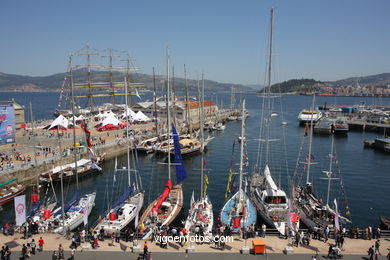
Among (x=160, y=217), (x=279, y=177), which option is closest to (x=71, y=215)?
(x=160, y=217)

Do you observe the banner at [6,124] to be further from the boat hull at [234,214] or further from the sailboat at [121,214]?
the boat hull at [234,214]

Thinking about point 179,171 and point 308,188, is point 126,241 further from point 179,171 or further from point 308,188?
point 308,188

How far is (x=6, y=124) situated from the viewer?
1841 inches

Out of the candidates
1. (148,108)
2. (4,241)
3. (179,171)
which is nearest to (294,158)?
(179,171)

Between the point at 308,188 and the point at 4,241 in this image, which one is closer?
the point at 4,241

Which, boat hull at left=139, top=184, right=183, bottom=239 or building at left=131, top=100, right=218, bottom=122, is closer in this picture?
boat hull at left=139, top=184, right=183, bottom=239

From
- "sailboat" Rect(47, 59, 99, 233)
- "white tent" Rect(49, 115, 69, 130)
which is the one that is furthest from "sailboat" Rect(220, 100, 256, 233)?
"white tent" Rect(49, 115, 69, 130)

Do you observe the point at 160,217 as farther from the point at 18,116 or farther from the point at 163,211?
the point at 18,116

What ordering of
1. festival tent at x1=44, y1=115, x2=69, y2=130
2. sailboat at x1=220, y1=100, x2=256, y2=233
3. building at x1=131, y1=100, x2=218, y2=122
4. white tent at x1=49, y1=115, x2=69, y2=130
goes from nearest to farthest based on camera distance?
sailboat at x1=220, y1=100, x2=256, y2=233 → festival tent at x1=44, y1=115, x2=69, y2=130 → white tent at x1=49, y1=115, x2=69, y2=130 → building at x1=131, y1=100, x2=218, y2=122

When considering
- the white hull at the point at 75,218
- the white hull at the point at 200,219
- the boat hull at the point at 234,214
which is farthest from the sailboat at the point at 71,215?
the boat hull at the point at 234,214

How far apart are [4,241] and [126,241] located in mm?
7877

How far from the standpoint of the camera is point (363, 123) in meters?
91.3

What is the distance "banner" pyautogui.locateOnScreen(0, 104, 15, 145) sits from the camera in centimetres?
4577

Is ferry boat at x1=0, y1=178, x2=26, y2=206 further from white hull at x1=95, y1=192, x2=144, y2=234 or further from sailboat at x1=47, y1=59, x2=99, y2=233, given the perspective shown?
white hull at x1=95, y1=192, x2=144, y2=234
